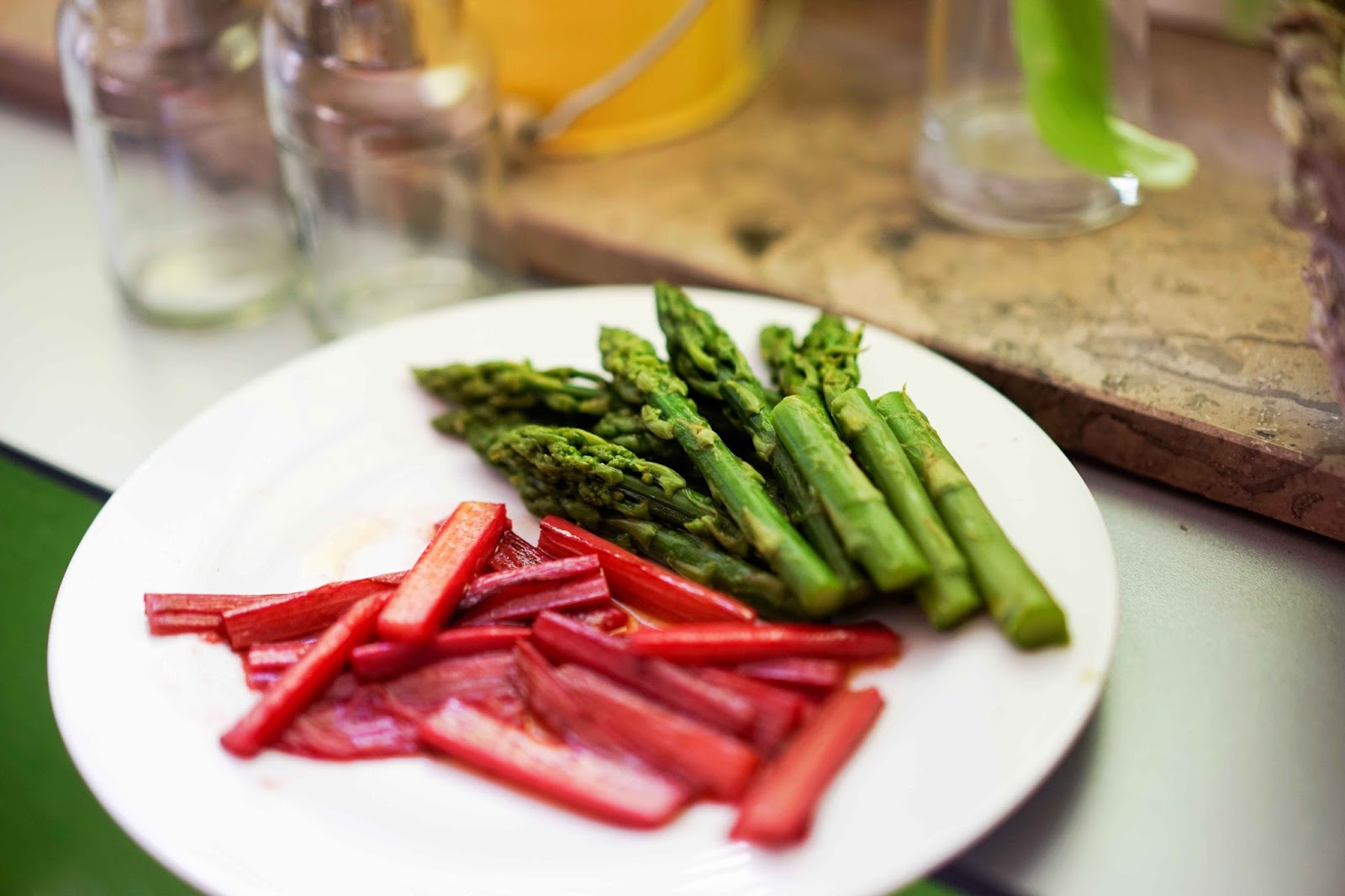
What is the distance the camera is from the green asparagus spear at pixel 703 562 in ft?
3.98

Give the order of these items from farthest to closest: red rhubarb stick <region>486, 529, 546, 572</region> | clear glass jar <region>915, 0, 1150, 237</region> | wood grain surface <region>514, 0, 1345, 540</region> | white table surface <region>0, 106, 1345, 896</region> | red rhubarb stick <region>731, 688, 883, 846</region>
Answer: clear glass jar <region>915, 0, 1150, 237</region>, wood grain surface <region>514, 0, 1345, 540</region>, red rhubarb stick <region>486, 529, 546, 572</region>, white table surface <region>0, 106, 1345, 896</region>, red rhubarb stick <region>731, 688, 883, 846</region>

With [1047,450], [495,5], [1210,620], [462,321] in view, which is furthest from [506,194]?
[1210,620]

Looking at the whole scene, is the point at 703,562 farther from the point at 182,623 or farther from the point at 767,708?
the point at 182,623

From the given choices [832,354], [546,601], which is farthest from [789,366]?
[546,601]

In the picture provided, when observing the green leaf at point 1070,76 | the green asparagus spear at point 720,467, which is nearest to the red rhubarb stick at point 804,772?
the green asparagus spear at point 720,467

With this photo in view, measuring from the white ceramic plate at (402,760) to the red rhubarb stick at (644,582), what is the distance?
95mm

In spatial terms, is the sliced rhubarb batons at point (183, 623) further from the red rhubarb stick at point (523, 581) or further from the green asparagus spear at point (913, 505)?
the green asparagus spear at point (913, 505)

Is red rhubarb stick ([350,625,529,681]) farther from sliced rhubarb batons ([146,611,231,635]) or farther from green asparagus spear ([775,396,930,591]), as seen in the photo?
green asparagus spear ([775,396,930,591])

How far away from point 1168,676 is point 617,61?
53.5 inches

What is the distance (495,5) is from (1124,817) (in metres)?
1.57

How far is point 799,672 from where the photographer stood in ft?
3.72

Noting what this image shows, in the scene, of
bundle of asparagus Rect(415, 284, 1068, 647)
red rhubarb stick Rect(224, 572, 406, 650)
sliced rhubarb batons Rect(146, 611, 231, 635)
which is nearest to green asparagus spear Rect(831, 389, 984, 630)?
bundle of asparagus Rect(415, 284, 1068, 647)

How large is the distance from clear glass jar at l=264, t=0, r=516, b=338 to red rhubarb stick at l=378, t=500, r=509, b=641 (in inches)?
27.3

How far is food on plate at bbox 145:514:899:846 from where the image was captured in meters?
1.04
